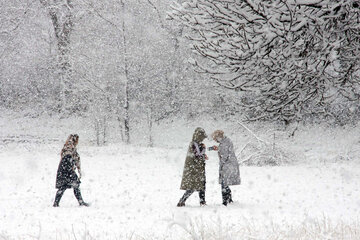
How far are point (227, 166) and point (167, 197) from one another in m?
2.88

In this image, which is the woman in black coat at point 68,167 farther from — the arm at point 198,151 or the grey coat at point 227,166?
the grey coat at point 227,166

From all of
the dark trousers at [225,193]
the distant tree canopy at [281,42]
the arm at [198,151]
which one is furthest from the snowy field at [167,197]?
the distant tree canopy at [281,42]

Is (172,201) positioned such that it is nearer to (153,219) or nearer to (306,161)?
(153,219)

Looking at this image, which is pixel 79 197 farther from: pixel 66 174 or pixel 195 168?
pixel 195 168

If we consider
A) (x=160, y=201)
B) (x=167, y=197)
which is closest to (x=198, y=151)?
(x=160, y=201)

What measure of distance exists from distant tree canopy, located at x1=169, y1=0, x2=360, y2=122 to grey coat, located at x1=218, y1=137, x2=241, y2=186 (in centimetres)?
202

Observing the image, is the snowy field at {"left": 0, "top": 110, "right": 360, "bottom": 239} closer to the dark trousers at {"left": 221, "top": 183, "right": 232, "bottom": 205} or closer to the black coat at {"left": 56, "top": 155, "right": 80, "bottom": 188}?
the dark trousers at {"left": 221, "top": 183, "right": 232, "bottom": 205}

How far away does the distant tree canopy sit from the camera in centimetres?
538

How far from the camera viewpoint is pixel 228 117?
2905cm

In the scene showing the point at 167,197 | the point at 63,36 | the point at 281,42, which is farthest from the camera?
the point at 63,36

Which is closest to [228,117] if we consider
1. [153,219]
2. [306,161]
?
[306,161]

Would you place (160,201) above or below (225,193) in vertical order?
below

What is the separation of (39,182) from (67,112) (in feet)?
60.0

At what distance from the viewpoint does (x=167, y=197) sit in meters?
10.5
